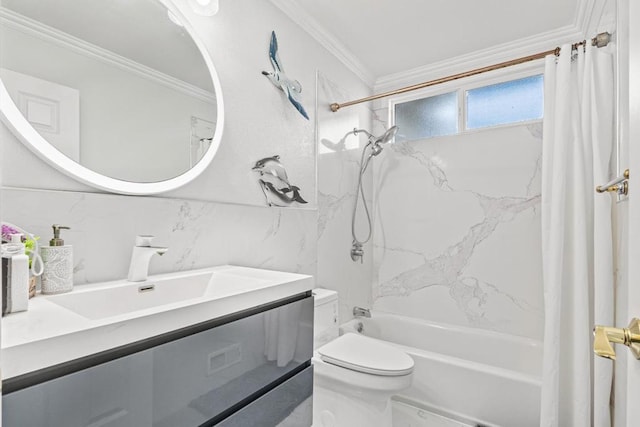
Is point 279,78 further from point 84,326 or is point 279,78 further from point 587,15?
point 587,15

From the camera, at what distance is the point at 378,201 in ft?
9.49

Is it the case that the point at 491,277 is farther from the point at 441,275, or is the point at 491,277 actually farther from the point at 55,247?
the point at 55,247

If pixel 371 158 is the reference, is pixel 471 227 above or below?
below

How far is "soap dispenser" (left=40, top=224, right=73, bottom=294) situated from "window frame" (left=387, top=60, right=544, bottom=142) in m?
2.43

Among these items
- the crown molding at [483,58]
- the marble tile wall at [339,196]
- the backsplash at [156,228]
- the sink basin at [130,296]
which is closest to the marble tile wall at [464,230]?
the marble tile wall at [339,196]

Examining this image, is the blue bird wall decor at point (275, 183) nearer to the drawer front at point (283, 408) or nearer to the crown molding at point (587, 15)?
the drawer front at point (283, 408)

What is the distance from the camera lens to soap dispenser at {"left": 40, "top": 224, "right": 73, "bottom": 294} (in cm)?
91

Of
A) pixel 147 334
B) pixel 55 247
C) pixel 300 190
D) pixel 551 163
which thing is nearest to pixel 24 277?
pixel 55 247

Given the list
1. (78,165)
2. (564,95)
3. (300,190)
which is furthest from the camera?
(300,190)

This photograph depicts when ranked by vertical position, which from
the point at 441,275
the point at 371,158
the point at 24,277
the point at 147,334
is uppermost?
the point at 371,158

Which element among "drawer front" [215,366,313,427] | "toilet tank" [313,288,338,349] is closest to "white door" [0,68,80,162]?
"drawer front" [215,366,313,427]

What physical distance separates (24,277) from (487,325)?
8.40ft

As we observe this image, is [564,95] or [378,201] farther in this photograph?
[378,201]

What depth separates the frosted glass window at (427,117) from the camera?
2668 millimetres
